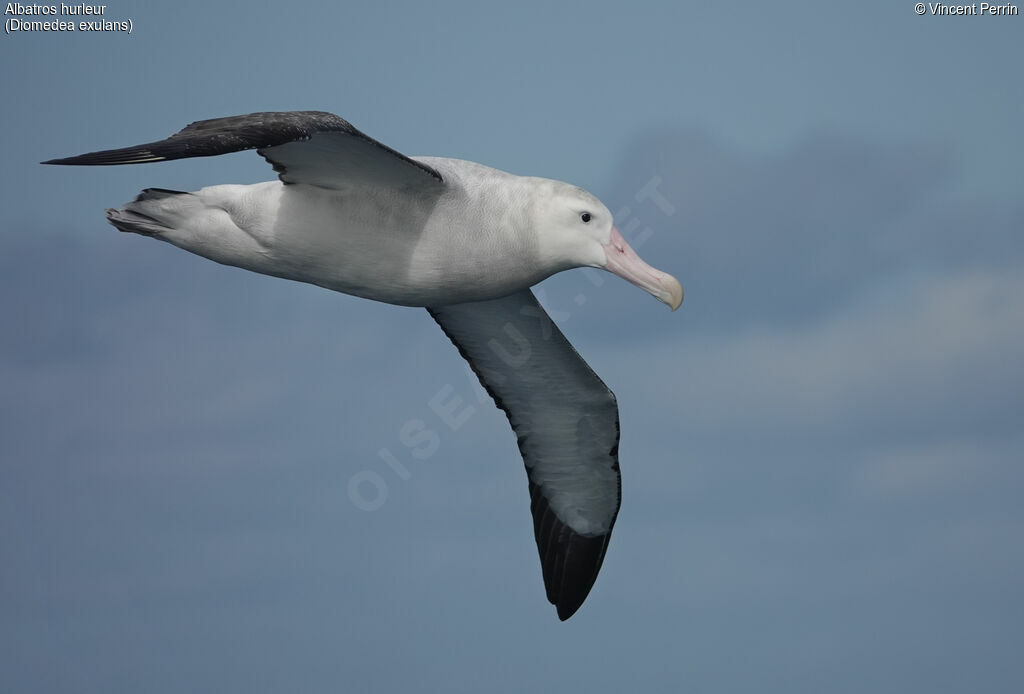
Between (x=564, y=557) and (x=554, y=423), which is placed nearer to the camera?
(x=554, y=423)

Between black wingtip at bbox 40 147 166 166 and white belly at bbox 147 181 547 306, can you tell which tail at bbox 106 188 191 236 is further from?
black wingtip at bbox 40 147 166 166

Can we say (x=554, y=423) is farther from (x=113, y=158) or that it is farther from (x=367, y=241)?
(x=113, y=158)

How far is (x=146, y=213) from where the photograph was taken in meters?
9.32

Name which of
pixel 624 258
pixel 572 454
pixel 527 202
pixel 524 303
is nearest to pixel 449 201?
pixel 527 202

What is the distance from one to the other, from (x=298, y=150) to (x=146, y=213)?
1.30 metres

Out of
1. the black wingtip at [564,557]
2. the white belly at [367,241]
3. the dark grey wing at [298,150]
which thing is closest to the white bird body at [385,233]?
the white belly at [367,241]

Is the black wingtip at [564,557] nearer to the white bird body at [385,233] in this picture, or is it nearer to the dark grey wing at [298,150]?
the white bird body at [385,233]

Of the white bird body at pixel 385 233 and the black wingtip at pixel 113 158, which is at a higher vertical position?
the black wingtip at pixel 113 158

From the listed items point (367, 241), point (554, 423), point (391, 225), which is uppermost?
point (391, 225)

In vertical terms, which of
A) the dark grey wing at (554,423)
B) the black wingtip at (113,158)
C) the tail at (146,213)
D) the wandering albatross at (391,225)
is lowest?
the dark grey wing at (554,423)

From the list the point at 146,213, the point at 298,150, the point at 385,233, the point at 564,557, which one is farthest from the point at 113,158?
the point at 564,557

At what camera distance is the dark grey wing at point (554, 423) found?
11.0 meters

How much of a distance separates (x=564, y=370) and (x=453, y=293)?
2.19m

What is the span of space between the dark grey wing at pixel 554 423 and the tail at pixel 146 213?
2408 mm
